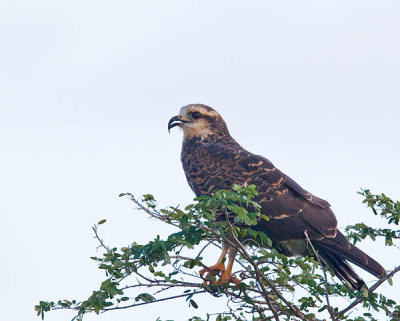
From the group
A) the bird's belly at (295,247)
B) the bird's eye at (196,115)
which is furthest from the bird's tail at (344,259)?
the bird's eye at (196,115)

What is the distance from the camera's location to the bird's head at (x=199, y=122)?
29.3 feet

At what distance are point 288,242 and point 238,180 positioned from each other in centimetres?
92

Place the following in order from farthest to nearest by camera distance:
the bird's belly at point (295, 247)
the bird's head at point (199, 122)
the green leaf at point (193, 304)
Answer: the bird's head at point (199, 122) → the bird's belly at point (295, 247) → the green leaf at point (193, 304)

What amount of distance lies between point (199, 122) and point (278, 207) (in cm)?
213

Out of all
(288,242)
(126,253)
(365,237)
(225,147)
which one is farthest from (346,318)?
(225,147)

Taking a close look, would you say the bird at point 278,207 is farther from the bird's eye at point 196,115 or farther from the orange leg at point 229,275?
the bird's eye at point 196,115

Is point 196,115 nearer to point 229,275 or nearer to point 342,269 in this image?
point 229,275

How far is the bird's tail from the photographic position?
6602 millimetres

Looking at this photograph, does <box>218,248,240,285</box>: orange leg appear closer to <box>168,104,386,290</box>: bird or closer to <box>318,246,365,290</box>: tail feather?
<box>168,104,386,290</box>: bird

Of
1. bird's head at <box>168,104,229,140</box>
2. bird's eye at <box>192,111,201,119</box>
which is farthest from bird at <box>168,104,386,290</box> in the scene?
bird's eye at <box>192,111,201,119</box>

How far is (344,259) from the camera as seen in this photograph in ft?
22.8

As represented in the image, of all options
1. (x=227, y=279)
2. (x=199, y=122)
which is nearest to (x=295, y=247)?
(x=227, y=279)

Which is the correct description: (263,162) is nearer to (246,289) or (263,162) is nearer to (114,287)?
(246,289)

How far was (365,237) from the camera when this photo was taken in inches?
251
